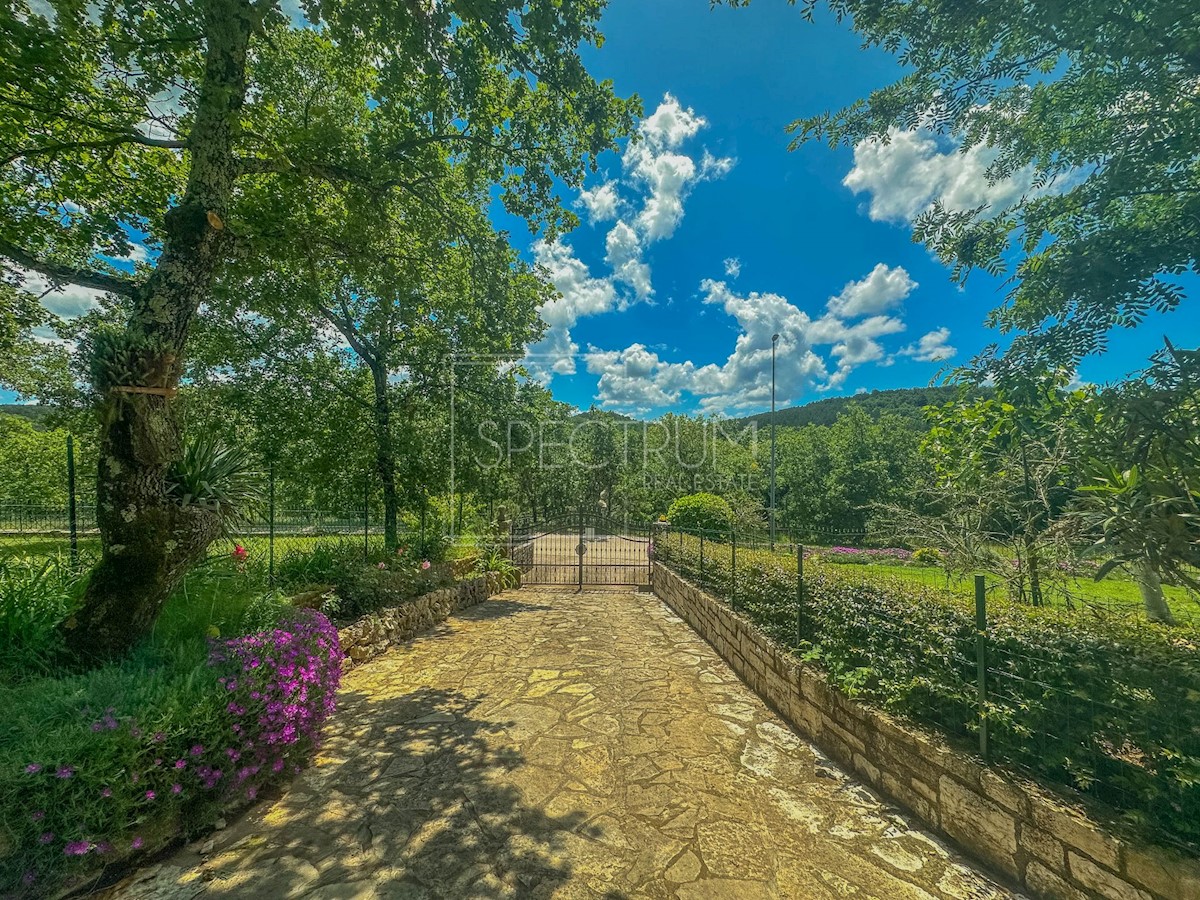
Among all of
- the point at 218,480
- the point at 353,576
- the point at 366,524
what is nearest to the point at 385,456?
the point at 366,524

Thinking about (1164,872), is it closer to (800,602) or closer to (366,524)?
(800,602)

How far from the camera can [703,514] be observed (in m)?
11.5

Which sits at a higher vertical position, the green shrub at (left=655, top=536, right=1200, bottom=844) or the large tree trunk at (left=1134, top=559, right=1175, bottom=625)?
the large tree trunk at (left=1134, top=559, right=1175, bottom=625)

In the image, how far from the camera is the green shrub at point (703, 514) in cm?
1141

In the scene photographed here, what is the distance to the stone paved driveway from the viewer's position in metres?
2.15

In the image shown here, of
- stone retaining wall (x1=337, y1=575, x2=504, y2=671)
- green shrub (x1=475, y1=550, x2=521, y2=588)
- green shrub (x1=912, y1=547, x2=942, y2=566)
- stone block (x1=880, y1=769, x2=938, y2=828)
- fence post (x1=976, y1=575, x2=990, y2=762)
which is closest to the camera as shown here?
fence post (x1=976, y1=575, x2=990, y2=762)

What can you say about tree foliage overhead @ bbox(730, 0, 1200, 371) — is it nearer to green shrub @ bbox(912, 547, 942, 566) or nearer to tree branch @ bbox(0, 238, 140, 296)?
green shrub @ bbox(912, 547, 942, 566)

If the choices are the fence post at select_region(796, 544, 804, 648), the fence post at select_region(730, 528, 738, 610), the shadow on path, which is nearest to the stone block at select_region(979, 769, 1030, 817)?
the fence post at select_region(796, 544, 804, 648)

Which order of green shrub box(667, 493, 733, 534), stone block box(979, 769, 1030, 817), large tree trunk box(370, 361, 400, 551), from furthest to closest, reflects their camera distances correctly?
green shrub box(667, 493, 733, 534) < large tree trunk box(370, 361, 400, 551) < stone block box(979, 769, 1030, 817)

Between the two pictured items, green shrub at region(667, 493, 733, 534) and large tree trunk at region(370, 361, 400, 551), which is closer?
large tree trunk at region(370, 361, 400, 551)

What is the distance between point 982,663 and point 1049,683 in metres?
0.27

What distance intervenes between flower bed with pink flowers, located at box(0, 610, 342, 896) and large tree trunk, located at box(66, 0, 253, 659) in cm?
45

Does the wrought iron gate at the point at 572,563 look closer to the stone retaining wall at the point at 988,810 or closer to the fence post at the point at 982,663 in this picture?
the stone retaining wall at the point at 988,810

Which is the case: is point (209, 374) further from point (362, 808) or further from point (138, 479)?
point (362, 808)
